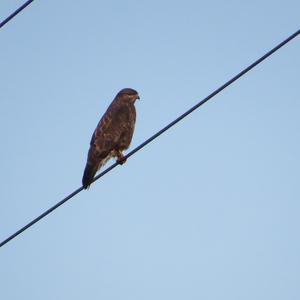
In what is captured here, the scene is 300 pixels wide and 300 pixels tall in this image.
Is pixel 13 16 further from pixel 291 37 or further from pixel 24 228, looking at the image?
pixel 291 37

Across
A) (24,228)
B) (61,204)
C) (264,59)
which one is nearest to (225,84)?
(264,59)

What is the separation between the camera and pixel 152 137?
680 centimetres

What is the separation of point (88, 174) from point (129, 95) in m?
3.08

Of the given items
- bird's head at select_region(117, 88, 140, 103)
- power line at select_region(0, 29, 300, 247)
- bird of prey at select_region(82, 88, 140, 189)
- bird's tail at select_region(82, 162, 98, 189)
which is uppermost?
bird's head at select_region(117, 88, 140, 103)

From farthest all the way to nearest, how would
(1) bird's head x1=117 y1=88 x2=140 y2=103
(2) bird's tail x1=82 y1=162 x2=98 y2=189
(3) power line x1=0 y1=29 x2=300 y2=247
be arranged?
(1) bird's head x1=117 y1=88 x2=140 y2=103
(2) bird's tail x1=82 y1=162 x2=98 y2=189
(3) power line x1=0 y1=29 x2=300 y2=247

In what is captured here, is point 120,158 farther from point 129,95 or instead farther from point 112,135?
point 129,95

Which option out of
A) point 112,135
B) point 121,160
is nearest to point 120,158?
point 121,160

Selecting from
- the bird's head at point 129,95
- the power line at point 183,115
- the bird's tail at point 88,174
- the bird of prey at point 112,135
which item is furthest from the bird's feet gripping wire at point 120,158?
the power line at point 183,115

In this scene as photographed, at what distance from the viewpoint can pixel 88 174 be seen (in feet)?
31.6

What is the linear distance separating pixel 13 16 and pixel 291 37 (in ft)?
9.98

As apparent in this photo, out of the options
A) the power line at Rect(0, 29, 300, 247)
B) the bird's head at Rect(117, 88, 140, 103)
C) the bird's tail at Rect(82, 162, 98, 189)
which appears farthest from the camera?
the bird's head at Rect(117, 88, 140, 103)

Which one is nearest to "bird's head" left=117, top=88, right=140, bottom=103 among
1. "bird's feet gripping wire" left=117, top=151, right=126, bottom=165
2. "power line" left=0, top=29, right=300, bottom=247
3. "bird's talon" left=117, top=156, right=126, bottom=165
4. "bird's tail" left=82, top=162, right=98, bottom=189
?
"bird's feet gripping wire" left=117, top=151, right=126, bottom=165

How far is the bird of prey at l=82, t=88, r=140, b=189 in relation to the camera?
33.3 ft

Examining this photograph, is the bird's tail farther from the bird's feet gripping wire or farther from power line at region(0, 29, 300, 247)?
power line at region(0, 29, 300, 247)
